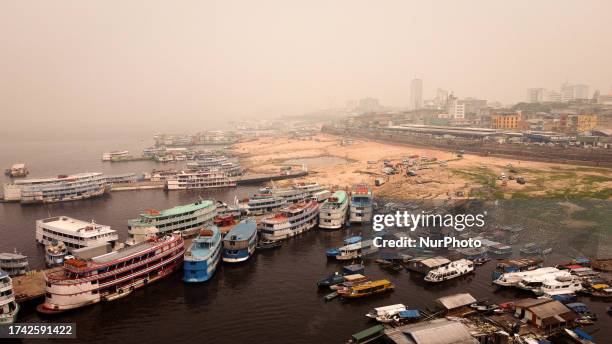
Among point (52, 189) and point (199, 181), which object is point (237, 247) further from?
point (52, 189)

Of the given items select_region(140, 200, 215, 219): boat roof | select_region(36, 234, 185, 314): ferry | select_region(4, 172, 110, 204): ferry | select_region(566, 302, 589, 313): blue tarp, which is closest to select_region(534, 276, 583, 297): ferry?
select_region(566, 302, 589, 313): blue tarp

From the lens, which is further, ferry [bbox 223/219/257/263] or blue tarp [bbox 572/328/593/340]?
ferry [bbox 223/219/257/263]

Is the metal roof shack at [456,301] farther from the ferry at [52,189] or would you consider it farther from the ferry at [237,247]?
the ferry at [52,189]

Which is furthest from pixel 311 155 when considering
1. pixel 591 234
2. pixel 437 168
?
pixel 591 234

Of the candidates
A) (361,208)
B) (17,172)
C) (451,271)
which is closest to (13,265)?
(361,208)

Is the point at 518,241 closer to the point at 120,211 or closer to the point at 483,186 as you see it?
the point at 483,186

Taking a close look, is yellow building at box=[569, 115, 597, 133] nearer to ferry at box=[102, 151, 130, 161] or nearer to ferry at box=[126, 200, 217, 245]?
ferry at box=[126, 200, 217, 245]

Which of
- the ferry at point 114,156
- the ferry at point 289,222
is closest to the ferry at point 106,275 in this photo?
the ferry at point 289,222
